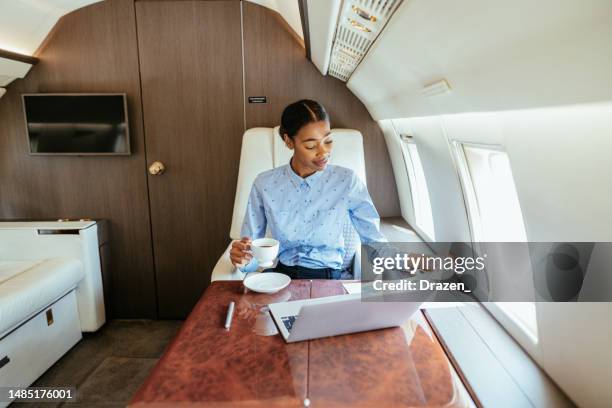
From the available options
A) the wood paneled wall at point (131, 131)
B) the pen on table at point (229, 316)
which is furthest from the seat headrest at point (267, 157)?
the pen on table at point (229, 316)

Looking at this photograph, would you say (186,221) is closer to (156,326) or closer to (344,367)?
(156,326)

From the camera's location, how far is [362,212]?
216cm

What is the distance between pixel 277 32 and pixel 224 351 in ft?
9.04

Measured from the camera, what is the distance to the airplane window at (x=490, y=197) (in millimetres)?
1948

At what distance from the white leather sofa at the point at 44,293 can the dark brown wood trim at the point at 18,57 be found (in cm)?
126

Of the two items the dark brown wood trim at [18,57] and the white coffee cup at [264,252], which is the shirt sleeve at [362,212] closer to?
the white coffee cup at [264,252]

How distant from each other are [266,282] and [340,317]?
0.54 metres

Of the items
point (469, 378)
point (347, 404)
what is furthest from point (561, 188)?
point (347, 404)

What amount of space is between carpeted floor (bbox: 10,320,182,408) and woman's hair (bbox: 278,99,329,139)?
201cm

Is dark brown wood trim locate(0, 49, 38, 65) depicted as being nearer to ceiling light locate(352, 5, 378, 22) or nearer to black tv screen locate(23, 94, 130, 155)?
black tv screen locate(23, 94, 130, 155)

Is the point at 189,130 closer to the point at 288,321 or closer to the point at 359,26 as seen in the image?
the point at 359,26

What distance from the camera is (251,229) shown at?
223cm

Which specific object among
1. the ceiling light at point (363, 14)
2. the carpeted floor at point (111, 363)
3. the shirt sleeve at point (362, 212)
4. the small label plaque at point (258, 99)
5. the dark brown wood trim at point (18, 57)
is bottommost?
the carpeted floor at point (111, 363)

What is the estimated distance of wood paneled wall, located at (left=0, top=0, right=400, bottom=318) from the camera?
337cm
